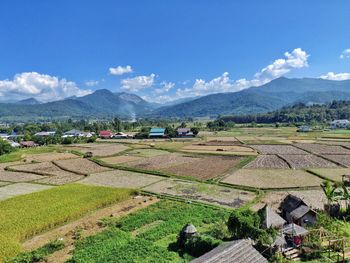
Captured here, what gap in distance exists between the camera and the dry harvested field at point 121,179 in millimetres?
34312

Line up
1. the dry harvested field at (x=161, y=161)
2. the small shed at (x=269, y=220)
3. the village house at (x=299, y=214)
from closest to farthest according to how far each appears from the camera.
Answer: the small shed at (x=269, y=220)
the village house at (x=299, y=214)
the dry harvested field at (x=161, y=161)

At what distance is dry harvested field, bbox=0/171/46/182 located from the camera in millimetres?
37875

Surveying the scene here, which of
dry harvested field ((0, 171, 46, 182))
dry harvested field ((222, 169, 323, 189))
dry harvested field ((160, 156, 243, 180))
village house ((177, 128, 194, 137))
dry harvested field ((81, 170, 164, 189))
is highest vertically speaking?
village house ((177, 128, 194, 137))

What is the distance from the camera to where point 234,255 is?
12.6 metres

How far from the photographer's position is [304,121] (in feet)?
472

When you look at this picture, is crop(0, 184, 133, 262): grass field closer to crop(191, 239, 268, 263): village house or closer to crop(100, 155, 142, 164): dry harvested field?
crop(191, 239, 268, 263): village house

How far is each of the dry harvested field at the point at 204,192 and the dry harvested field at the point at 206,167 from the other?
3.83m

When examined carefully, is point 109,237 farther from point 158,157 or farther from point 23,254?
point 158,157

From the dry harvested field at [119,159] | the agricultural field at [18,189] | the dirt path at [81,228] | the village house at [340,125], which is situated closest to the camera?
the dirt path at [81,228]

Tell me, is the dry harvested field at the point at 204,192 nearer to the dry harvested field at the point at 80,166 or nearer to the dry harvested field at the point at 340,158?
the dry harvested field at the point at 80,166

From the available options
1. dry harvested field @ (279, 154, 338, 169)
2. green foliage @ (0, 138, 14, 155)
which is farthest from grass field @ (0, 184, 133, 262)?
green foliage @ (0, 138, 14, 155)

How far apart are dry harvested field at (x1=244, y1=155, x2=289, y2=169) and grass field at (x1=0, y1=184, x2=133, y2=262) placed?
21088 millimetres

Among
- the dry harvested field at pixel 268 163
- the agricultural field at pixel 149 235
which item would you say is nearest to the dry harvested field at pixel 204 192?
the agricultural field at pixel 149 235

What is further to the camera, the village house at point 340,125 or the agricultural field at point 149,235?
the village house at point 340,125
